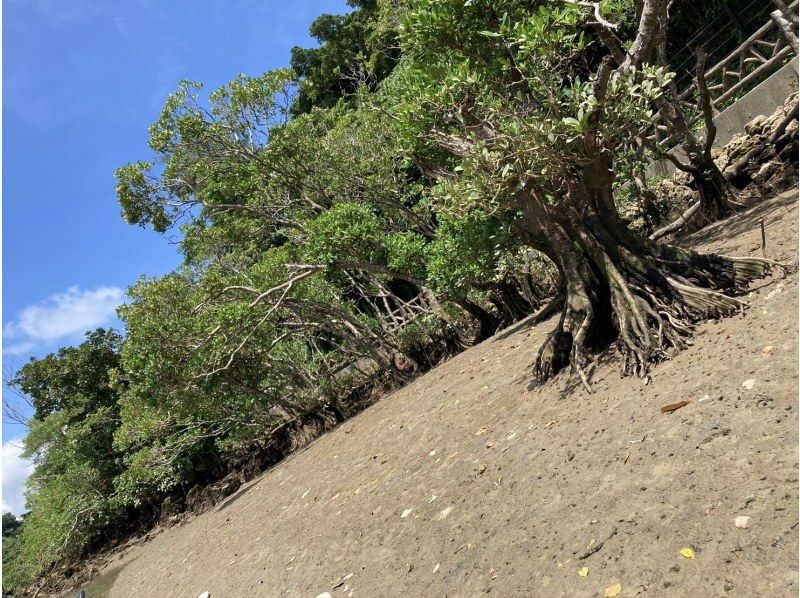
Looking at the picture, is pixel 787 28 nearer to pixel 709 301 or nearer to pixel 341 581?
pixel 709 301

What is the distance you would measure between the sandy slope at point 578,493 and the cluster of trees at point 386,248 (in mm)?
724

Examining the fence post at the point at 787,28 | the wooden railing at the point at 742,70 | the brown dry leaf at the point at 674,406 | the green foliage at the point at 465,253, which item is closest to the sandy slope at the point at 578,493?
the brown dry leaf at the point at 674,406

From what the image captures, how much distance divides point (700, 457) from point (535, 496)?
3.37 feet

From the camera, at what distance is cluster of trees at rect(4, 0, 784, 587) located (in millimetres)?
5184

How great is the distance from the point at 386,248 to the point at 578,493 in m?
8.24

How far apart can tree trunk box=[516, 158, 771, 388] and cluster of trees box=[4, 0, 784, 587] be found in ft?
0.07

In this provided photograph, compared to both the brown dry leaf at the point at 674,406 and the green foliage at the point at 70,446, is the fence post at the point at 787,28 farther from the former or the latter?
the green foliage at the point at 70,446

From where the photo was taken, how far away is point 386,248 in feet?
37.1

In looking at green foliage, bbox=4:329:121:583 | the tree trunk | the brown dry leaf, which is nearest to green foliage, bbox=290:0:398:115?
green foliage, bbox=4:329:121:583

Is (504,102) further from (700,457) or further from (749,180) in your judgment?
(749,180)

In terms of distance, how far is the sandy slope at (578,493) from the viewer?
2539mm

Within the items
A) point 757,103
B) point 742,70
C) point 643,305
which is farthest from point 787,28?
point 643,305

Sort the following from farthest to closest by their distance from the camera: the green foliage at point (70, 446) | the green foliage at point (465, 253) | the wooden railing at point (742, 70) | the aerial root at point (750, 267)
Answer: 1. the green foliage at point (70, 446)
2. the wooden railing at point (742, 70)
3. the green foliage at point (465, 253)
4. the aerial root at point (750, 267)

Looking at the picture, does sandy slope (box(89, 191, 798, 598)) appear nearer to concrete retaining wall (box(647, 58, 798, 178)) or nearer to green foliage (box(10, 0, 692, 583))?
green foliage (box(10, 0, 692, 583))
